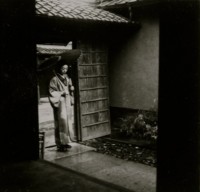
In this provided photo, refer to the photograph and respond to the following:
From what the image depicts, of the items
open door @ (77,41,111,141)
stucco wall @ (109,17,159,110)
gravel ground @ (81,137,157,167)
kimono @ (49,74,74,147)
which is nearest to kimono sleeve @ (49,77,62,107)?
kimono @ (49,74,74,147)

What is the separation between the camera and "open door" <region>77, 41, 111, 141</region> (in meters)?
9.18

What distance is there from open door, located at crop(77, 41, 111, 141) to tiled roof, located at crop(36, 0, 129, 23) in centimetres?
84

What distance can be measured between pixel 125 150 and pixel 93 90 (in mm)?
2338

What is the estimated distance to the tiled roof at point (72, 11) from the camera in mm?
7965

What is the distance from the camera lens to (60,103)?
25.6 ft

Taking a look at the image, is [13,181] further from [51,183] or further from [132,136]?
[132,136]

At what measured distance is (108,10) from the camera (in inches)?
403

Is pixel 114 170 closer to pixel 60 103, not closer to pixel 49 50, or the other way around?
pixel 60 103

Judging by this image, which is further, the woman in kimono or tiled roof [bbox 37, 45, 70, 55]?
tiled roof [bbox 37, 45, 70, 55]

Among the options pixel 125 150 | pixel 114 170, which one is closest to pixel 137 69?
pixel 125 150

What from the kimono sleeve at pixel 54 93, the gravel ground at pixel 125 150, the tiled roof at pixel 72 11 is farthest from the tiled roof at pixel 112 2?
the gravel ground at pixel 125 150

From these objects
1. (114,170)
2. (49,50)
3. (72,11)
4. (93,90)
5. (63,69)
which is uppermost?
(72,11)

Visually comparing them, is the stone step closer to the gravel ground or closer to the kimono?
the gravel ground

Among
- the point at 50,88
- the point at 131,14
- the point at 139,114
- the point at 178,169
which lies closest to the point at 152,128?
the point at 139,114
